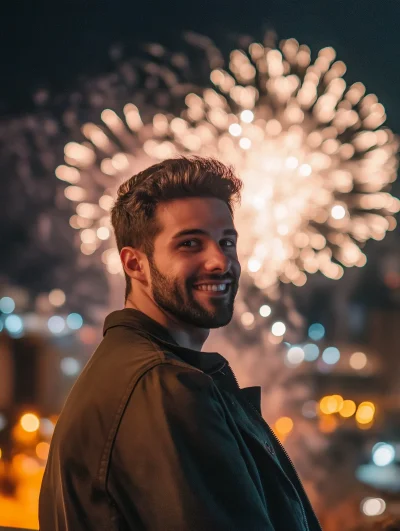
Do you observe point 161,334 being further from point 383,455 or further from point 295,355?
point 295,355

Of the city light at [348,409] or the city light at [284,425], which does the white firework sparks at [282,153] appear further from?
the city light at [348,409]

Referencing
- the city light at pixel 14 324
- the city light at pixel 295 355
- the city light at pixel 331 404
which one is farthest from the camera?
the city light at pixel 295 355

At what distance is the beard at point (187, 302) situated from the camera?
1408 millimetres

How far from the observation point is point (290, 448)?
3147cm

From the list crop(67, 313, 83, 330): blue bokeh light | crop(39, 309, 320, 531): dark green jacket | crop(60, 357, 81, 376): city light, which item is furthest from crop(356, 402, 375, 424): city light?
crop(39, 309, 320, 531): dark green jacket

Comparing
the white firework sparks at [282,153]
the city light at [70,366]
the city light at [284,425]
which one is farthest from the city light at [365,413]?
the white firework sparks at [282,153]

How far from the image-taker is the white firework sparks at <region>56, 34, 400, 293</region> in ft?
28.9

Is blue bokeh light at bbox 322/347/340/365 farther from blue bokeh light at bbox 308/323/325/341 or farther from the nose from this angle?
the nose

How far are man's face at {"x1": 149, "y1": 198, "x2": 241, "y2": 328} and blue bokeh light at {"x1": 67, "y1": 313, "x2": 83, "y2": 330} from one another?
3541 cm

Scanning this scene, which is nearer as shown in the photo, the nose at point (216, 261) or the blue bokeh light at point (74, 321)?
the nose at point (216, 261)

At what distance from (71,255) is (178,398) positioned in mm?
35758

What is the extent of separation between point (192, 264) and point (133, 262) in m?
0.14

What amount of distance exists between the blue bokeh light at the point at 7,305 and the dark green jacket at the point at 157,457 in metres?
34.6

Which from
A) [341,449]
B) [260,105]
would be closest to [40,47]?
[260,105]
